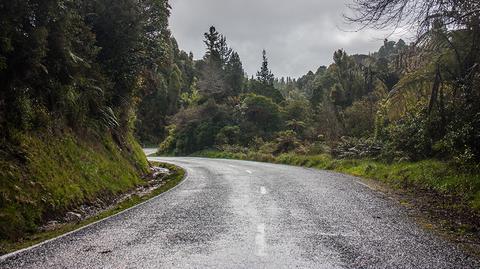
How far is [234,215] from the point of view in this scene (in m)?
8.18

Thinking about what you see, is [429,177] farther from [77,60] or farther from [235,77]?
[235,77]

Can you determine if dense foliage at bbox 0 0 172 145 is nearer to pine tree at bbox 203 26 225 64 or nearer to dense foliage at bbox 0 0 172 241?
dense foliage at bbox 0 0 172 241

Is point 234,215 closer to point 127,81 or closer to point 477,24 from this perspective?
point 477,24

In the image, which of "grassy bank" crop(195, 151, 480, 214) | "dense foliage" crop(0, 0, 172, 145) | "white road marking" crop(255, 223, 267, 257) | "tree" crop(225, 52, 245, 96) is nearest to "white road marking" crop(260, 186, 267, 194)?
"white road marking" crop(255, 223, 267, 257)

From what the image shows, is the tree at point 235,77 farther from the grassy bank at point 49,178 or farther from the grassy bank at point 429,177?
the grassy bank at point 49,178

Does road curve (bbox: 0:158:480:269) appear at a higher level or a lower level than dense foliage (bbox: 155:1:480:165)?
lower

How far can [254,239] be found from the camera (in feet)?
20.2

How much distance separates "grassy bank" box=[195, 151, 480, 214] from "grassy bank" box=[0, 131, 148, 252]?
9109 millimetres

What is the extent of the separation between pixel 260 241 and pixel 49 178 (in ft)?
19.0

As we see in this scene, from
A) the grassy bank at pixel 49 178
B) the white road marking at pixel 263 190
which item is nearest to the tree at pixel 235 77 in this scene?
the grassy bank at pixel 49 178

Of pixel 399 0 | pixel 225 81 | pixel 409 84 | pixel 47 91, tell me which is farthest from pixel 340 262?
pixel 225 81

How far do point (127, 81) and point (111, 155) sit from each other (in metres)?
3.83

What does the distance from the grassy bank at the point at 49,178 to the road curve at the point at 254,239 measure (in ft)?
4.40

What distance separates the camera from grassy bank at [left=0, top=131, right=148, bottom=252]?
24.6 ft
